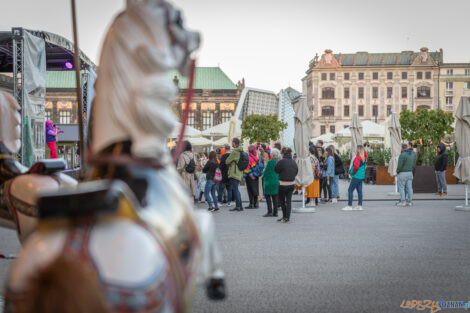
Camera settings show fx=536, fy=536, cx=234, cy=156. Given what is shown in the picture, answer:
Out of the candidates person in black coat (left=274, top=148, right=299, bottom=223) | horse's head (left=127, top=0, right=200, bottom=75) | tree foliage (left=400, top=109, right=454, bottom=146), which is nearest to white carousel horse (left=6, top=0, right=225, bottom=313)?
horse's head (left=127, top=0, right=200, bottom=75)

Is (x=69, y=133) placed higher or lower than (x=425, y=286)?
higher

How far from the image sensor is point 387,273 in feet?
23.0

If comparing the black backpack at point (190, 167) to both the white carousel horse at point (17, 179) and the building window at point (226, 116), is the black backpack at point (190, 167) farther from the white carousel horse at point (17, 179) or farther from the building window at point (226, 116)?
the building window at point (226, 116)

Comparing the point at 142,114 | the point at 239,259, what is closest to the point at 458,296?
the point at 239,259

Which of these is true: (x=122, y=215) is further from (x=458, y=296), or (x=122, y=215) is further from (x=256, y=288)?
(x=458, y=296)

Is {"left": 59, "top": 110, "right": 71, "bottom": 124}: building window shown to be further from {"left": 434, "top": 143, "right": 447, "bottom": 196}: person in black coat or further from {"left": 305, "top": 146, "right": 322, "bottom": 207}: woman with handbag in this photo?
{"left": 305, "top": 146, "right": 322, "bottom": 207}: woman with handbag

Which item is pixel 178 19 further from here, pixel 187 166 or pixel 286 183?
pixel 187 166

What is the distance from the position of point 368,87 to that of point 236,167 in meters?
91.6

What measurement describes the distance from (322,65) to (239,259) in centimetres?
9733

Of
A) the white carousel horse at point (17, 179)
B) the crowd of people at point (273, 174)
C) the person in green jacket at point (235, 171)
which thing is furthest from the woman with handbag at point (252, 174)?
the white carousel horse at point (17, 179)

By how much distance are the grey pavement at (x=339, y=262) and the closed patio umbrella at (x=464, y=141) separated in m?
1.94

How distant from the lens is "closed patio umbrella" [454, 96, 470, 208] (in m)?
15.2

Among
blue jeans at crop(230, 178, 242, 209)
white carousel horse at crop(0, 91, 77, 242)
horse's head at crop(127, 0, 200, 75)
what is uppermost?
horse's head at crop(127, 0, 200, 75)

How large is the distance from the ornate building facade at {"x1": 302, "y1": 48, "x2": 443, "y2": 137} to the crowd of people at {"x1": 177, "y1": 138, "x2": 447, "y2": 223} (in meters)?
82.9
